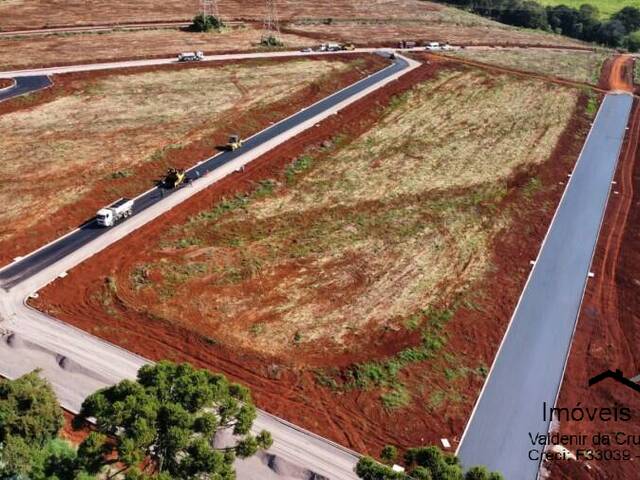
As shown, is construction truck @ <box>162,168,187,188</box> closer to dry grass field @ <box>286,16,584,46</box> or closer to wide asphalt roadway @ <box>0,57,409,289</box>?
wide asphalt roadway @ <box>0,57,409,289</box>

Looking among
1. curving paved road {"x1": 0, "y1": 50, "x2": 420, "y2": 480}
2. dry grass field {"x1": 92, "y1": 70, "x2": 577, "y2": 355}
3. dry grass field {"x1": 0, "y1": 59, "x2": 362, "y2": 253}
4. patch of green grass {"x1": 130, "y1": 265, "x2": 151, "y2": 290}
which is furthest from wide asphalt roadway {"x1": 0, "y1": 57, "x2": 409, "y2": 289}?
patch of green grass {"x1": 130, "y1": 265, "x2": 151, "y2": 290}

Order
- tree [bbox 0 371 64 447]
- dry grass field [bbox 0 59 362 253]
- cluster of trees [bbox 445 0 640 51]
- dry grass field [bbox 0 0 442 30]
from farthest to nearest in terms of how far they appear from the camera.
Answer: cluster of trees [bbox 445 0 640 51] → dry grass field [bbox 0 0 442 30] → dry grass field [bbox 0 59 362 253] → tree [bbox 0 371 64 447]

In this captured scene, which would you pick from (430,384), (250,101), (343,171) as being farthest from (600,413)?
(250,101)

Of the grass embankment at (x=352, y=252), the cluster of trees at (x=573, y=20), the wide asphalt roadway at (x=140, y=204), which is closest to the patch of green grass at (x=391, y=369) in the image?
the grass embankment at (x=352, y=252)

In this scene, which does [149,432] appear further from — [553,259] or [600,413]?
[553,259]

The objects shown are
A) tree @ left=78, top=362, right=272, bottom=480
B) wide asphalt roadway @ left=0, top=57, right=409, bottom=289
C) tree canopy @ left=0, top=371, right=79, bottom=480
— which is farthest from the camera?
wide asphalt roadway @ left=0, top=57, right=409, bottom=289

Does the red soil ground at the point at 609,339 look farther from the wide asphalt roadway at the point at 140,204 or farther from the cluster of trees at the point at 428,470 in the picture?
the wide asphalt roadway at the point at 140,204
